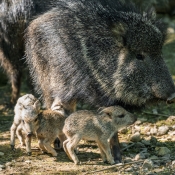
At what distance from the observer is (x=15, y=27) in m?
6.04

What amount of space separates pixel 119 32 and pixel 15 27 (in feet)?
5.50

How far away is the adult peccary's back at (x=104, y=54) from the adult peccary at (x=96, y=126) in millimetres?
302

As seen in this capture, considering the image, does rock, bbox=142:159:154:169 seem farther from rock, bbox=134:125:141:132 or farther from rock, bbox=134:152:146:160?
rock, bbox=134:125:141:132

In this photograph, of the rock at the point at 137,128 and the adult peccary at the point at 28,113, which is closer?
the adult peccary at the point at 28,113

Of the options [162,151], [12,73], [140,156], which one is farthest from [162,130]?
[12,73]

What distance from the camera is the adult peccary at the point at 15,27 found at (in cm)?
586

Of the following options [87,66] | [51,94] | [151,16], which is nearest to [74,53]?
[87,66]

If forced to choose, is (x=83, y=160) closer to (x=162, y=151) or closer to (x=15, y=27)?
(x=162, y=151)

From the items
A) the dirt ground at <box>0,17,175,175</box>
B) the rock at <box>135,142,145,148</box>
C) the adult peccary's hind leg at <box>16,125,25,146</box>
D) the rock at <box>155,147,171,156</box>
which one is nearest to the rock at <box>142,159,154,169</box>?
the dirt ground at <box>0,17,175,175</box>

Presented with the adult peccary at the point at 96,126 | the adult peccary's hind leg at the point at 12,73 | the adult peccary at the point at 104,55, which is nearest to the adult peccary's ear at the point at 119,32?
the adult peccary at the point at 104,55

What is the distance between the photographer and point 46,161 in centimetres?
478

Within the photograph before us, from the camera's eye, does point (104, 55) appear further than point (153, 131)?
No

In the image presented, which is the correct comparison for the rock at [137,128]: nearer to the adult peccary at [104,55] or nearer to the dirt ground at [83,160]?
the dirt ground at [83,160]

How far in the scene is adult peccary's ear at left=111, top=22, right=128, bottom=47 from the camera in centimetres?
499
